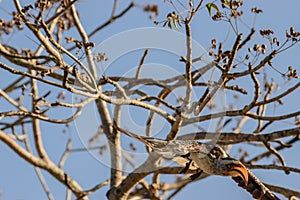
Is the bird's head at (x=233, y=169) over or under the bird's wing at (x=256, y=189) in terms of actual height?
over

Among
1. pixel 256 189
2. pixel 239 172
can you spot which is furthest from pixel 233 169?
pixel 256 189

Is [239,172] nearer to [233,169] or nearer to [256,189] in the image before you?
[233,169]

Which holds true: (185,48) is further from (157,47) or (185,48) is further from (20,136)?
(20,136)

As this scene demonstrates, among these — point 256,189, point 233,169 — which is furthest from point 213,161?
point 256,189

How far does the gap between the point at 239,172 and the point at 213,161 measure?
0.14 meters

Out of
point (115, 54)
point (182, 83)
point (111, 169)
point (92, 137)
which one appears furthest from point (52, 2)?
point (111, 169)

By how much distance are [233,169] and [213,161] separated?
0.10 metres

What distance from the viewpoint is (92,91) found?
8.60ft

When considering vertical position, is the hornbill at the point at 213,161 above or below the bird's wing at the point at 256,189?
above

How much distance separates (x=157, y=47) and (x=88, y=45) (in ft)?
1.76

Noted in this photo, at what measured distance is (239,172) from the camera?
2219mm

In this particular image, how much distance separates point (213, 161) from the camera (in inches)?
91.3

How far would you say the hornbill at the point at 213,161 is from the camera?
7.43 feet

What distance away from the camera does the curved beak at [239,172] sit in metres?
2.22
